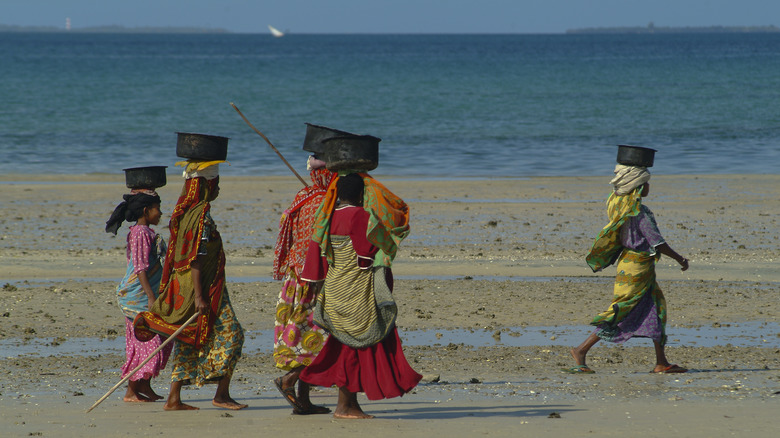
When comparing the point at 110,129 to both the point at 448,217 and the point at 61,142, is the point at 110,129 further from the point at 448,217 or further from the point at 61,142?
the point at 448,217

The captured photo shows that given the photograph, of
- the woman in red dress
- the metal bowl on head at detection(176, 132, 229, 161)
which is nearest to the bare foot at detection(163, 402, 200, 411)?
the woman in red dress

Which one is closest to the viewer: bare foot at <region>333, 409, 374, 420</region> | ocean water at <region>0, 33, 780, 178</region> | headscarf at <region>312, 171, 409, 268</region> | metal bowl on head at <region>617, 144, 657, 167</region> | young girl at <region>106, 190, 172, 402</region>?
headscarf at <region>312, 171, 409, 268</region>

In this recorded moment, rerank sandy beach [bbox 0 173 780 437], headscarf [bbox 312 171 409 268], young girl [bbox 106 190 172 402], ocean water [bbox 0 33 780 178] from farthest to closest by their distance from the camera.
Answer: ocean water [bbox 0 33 780 178], young girl [bbox 106 190 172 402], sandy beach [bbox 0 173 780 437], headscarf [bbox 312 171 409 268]

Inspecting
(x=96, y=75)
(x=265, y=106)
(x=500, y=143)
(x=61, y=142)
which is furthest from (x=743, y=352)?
(x=96, y=75)

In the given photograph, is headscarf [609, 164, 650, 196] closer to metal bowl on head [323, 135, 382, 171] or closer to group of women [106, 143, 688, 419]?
group of women [106, 143, 688, 419]

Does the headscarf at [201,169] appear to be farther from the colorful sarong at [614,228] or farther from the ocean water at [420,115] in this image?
the ocean water at [420,115]

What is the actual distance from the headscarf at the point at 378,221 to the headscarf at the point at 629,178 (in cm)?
204

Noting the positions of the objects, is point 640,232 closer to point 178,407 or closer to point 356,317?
point 356,317

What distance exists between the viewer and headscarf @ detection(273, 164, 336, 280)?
570cm

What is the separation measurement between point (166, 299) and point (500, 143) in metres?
24.2

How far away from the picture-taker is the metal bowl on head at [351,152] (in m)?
5.11

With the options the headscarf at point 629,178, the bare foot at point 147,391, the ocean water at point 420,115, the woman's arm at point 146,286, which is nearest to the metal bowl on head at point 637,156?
the headscarf at point 629,178

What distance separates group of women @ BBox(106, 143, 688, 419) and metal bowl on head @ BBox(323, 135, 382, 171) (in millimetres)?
69

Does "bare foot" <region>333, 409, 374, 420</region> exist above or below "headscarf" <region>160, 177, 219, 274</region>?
below
